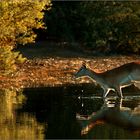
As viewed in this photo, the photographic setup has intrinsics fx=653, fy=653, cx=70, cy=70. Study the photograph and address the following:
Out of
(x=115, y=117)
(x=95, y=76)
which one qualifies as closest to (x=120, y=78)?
(x=95, y=76)

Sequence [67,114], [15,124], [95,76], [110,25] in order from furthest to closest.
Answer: [110,25]
[95,76]
[67,114]
[15,124]

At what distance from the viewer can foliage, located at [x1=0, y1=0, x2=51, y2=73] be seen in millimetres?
26234

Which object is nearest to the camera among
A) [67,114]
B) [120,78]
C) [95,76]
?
[67,114]

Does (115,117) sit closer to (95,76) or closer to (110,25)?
(95,76)

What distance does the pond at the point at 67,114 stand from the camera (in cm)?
1571

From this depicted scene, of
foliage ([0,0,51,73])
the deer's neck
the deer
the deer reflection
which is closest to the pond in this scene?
the deer reflection

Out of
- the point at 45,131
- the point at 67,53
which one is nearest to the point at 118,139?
the point at 45,131

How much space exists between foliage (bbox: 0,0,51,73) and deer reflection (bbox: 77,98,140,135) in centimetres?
699

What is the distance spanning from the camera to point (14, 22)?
27094mm

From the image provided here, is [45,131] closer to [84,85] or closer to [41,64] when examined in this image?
[84,85]

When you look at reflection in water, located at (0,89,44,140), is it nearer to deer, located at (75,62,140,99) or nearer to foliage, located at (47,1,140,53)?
deer, located at (75,62,140,99)

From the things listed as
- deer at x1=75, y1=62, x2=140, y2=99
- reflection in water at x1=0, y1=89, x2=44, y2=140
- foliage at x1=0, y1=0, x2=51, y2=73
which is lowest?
reflection in water at x1=0, y1=89, x2=44, y2=140

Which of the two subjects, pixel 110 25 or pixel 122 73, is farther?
pixel 110 25

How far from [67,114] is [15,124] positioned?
2100 millimetres
